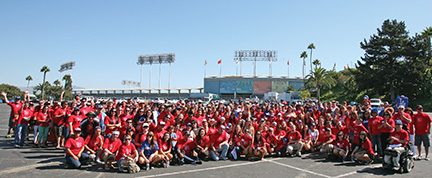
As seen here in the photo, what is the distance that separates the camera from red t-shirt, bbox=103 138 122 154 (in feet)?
23.8

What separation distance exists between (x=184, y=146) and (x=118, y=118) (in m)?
2.48

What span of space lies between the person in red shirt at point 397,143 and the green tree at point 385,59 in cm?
3867

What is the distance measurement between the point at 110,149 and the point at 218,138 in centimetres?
330

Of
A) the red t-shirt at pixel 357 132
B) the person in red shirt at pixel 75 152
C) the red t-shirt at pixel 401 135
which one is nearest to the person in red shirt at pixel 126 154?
the person in red shirt at pixel 75 152

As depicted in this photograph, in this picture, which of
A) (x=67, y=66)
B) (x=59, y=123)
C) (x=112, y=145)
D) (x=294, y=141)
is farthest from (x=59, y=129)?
(x=67, y=66)

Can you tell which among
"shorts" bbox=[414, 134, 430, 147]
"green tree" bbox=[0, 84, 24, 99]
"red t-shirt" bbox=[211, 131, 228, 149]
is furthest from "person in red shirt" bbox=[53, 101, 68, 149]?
"green tree" bbox=[0, 84, 24, 99]

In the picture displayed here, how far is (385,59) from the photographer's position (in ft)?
137

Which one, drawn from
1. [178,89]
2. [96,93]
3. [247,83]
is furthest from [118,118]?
[96,93]

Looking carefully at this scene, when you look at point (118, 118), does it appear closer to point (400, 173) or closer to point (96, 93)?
point (400, 173)

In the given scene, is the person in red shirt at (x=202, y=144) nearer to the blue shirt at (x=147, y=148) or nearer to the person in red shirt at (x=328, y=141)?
the blue shirt at (x=147, y=148)

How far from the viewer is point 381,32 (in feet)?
138

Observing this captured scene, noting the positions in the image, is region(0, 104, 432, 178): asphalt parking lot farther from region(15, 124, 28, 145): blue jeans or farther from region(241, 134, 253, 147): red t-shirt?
region(15, 124, 28, 145): blue jeans

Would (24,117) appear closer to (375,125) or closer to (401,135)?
(375,125)

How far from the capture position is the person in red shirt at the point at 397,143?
691 cm
